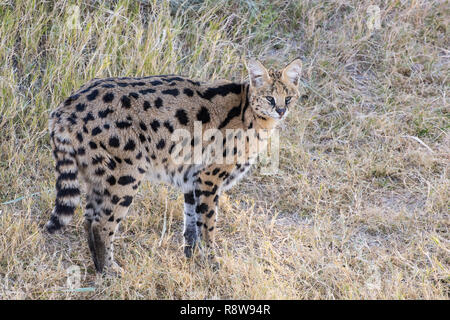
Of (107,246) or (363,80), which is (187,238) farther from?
(363,80)

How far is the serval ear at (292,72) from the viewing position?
5.12 meters

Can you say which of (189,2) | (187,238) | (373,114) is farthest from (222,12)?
(187,238)

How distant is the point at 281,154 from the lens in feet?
20.4

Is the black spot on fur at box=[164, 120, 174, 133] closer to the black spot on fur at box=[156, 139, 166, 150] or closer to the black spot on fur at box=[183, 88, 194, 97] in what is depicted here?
the black spot on fur at box=[156, 139, 166, 150]

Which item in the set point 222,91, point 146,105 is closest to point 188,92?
point 222,91

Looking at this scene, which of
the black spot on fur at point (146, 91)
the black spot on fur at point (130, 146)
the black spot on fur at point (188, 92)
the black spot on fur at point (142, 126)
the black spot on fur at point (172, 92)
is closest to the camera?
the black spot on fur at point (130, 146)

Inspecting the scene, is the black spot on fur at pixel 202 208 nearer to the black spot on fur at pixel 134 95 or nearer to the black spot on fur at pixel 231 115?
the black spot on fur at pixel 231 115

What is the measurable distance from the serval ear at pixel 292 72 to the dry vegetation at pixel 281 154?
1068mm

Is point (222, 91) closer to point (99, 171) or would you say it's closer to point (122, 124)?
point (122, 124)

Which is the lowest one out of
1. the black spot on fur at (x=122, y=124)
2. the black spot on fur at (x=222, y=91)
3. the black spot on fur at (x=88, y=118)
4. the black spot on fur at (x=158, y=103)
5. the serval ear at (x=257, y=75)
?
the black spot on fur at (x=122, y=124)

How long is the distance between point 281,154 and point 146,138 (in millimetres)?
2041

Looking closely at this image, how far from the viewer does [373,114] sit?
6.67m

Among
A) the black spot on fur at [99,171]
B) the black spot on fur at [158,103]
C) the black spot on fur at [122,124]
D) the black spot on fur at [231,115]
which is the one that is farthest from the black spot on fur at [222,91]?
the black spot on fur at [99,171]

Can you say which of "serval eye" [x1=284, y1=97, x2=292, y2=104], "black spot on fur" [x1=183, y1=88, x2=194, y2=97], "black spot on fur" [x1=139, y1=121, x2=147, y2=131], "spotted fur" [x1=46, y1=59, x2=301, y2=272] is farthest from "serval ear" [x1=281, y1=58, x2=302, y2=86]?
"black spot on fur" [x1=139, y1=121, x2=147, y2=131]
